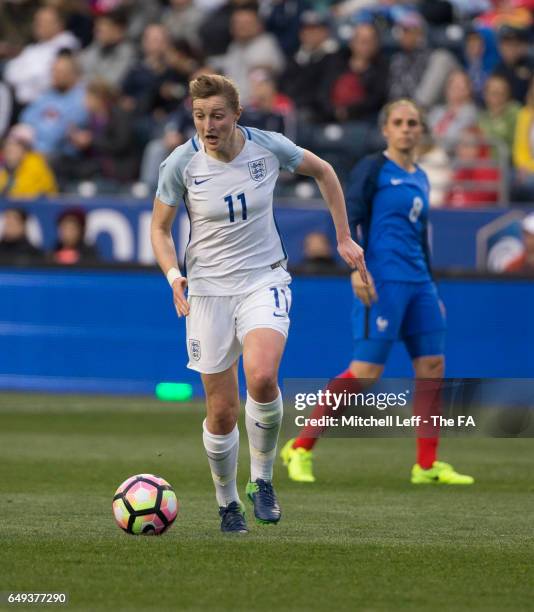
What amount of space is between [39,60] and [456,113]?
6352mm

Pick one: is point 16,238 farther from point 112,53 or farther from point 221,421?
point 221,421

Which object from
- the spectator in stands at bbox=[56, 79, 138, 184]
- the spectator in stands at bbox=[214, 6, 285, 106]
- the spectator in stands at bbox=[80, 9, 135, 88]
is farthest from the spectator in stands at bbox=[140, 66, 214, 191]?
the spectator in stands at bbox=[80, 9, 135, 88]

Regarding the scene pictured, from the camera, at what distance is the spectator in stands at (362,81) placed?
1894 cm

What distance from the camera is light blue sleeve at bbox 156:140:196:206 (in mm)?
7832

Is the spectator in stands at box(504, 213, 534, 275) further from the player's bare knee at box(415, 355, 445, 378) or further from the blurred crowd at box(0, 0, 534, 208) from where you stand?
the player's bare knee at box(415, 355, 445, 378)

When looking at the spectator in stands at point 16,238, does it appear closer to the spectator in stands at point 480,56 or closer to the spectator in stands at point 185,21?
the spectator in stands at point 185,21

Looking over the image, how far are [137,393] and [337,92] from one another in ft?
16.1

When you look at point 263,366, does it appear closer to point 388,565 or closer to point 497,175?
point 388,565

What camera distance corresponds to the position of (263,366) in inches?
304

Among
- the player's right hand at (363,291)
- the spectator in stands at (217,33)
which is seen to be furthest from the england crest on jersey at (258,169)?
the spectator in stands at (217,33)

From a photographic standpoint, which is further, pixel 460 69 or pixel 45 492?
pixel 460 69

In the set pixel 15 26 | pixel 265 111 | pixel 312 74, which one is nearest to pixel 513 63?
pixel 312 74

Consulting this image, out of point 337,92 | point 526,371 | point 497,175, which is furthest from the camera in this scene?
point 337,92

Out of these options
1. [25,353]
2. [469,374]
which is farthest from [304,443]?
[25,353]
